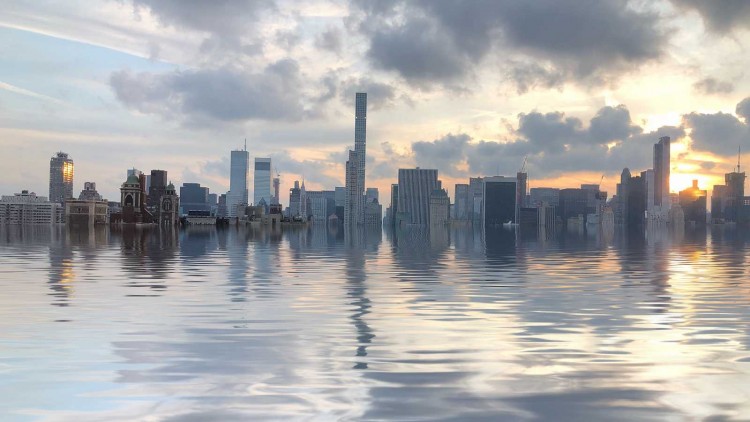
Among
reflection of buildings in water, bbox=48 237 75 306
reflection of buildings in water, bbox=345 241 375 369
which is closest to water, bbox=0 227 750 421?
reflection of buildings in water, bbox=345 241 375 369

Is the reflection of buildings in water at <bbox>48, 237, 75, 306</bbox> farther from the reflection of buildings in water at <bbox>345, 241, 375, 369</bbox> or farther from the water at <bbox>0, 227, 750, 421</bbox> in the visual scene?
the reflection of buildings in water at <bbox>345, 241, 375, 369</bbox>

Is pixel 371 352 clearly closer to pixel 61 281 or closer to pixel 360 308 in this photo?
pixel 360 308

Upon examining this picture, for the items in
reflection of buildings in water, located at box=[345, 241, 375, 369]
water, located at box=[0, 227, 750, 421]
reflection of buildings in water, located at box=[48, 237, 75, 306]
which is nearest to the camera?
water, located at box=[0, 227, 750, 421]

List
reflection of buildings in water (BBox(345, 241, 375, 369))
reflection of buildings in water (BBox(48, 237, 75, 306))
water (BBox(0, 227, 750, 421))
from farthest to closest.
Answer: reflection of buildings in water (BBox(48, 237, 75, 306)) → reflection of buildings in water (BBox(345, 241, 375, 369)) → water (BBox(0, 227, 750, 421))

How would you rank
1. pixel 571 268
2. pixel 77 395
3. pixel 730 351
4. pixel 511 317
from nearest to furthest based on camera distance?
1. pixel 77 395
2. pixel 730 351
3. pixel 511 317
4. pixel 571 268

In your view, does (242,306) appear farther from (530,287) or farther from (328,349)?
(530,287)

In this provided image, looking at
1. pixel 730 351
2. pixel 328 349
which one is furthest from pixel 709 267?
pixel 328 349

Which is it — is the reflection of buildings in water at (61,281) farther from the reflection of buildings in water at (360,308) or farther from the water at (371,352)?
the reflection of buildings in water at (360,308)

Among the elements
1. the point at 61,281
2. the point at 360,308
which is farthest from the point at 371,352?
the point at 61,281
